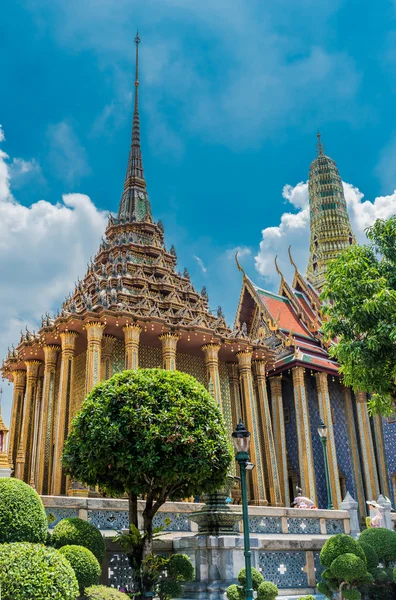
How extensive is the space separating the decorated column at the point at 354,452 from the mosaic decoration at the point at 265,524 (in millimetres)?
15785

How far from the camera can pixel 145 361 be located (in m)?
24.6

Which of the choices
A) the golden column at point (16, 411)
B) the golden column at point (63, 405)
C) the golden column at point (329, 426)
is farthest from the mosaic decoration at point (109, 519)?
the golden column at point (329, 426)

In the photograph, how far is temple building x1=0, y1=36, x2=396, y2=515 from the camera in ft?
74.0

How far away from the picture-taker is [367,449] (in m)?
29.5

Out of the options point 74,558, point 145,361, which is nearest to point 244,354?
point 145,361

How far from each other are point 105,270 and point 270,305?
31.0 feet

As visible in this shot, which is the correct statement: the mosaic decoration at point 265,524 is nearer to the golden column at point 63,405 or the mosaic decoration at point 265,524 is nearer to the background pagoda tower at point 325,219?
the golden column at point 63,405

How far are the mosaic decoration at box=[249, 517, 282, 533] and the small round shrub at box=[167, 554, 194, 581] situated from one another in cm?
375

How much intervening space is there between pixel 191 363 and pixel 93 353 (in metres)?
5.62

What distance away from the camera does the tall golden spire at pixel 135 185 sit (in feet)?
101

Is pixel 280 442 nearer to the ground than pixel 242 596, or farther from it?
farther from it

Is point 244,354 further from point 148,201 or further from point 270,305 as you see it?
point 148,201

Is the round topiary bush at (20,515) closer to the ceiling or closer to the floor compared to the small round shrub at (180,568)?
closer to the ceiling

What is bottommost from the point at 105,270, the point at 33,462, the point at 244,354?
the point at 33,462
